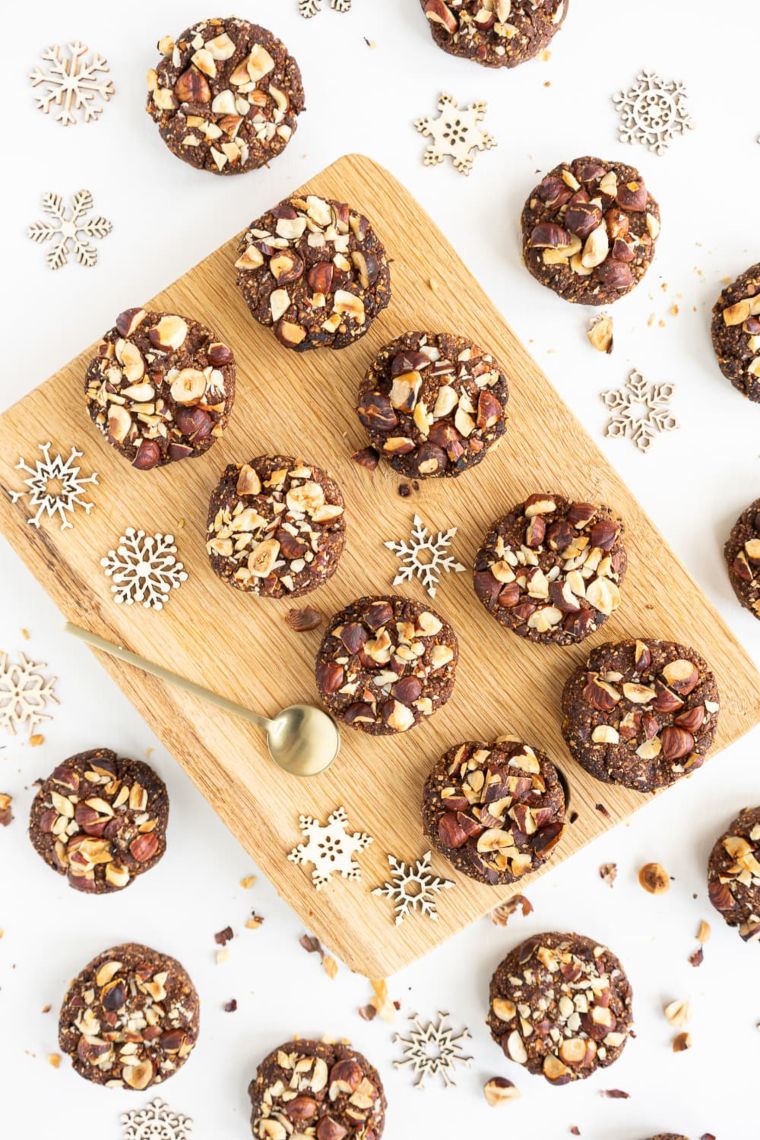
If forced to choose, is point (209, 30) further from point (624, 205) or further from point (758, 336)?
point (758, 336)

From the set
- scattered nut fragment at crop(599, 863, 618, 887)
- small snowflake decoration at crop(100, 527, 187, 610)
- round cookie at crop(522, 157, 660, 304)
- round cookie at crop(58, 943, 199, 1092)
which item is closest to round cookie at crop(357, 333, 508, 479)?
round cookie at crop(522, 157, 660, 304)

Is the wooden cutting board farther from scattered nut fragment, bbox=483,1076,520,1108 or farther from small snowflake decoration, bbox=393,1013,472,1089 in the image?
scattered nut fragment, bbox=483,1076,520,1108

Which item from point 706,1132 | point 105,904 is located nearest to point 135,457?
point 105,904

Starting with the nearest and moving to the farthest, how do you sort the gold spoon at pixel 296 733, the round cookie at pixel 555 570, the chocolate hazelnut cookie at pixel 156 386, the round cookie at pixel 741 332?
the chocolate hazelnut cookie at pixel 156 386, the round cookie at pixel 555 570, the gold spoon at pixel 296 733, the round cookie at pixel 741 332

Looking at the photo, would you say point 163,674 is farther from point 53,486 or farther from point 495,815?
point 495,815

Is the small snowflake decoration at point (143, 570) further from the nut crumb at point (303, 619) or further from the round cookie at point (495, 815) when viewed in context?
the round cookie at point (495, 815)

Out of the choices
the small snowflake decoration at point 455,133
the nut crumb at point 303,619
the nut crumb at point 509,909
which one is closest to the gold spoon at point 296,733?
the nut crumb at point 303,619
